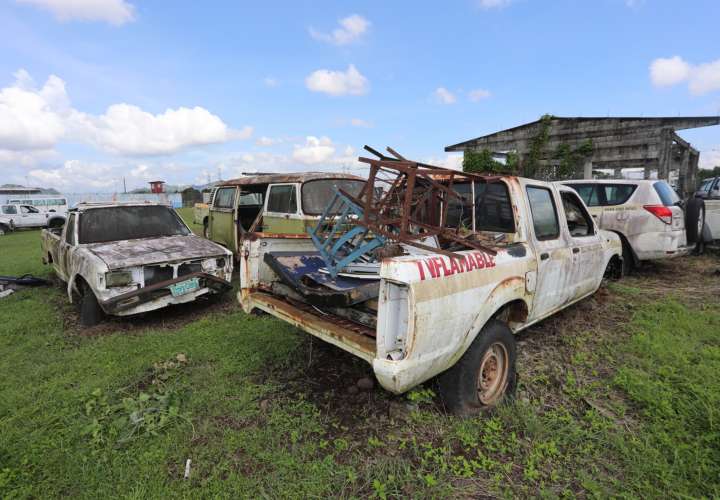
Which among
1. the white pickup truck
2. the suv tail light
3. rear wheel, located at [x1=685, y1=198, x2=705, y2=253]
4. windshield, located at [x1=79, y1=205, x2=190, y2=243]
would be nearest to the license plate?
windshield, located at [x1=79, y1=205, x2=190, y2=243]

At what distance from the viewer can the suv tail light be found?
5875mm

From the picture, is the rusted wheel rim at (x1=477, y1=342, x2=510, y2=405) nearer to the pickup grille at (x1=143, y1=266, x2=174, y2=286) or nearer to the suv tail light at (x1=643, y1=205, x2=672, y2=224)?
the pickup grille at (x1=143, y1=266, x2=174, y2=286)

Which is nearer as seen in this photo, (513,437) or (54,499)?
(54,499)

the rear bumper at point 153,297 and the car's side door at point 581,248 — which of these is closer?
the car's side door at point 581,248

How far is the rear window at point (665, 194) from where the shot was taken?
6.02 meters

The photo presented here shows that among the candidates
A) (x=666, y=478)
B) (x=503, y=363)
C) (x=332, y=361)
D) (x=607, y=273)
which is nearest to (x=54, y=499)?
(x=332, y=361)

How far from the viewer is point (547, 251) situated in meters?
3.24

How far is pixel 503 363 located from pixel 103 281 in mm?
4292

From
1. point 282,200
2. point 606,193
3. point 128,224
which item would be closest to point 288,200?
point 282,200

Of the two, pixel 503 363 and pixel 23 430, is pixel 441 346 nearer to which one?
pixel 503 363

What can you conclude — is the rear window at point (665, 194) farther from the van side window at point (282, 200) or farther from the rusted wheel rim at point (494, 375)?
the van side window at point (282, 200)

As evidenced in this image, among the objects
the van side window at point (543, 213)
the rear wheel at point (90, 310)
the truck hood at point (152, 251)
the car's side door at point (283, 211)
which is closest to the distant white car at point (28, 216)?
the car's side door at point (283, 211)

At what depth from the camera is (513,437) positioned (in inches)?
96.5

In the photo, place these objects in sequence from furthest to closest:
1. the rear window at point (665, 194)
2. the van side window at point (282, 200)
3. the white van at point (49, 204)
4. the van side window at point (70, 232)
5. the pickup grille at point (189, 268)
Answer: the white van at point (49, 204), the van side window at point (282, 200), the rear window at point (665, 194), the van side window at point (70, 232), the pickup grille at point (189, 268)
